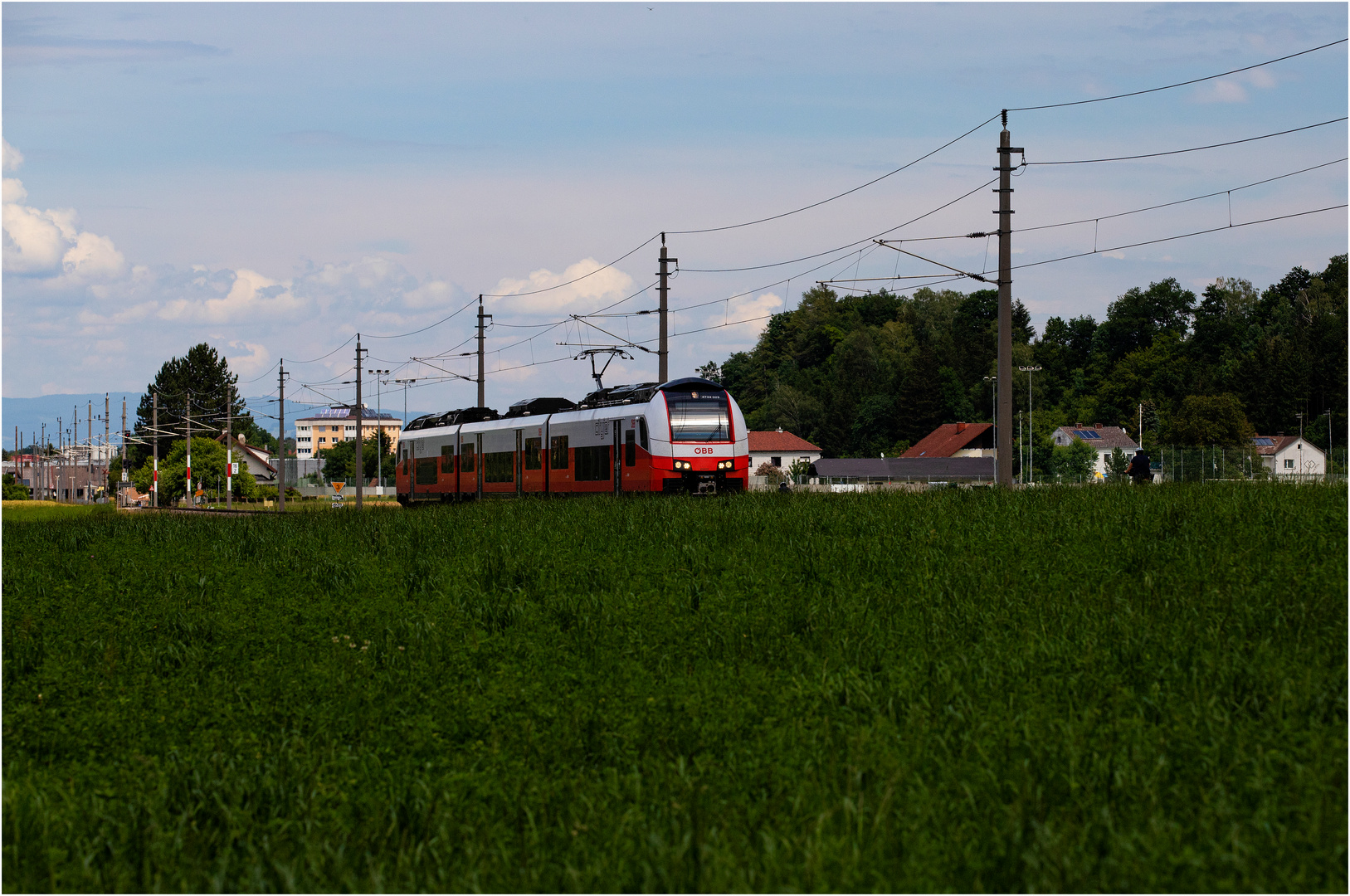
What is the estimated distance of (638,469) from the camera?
97.2 feet

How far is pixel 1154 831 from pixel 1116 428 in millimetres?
128454

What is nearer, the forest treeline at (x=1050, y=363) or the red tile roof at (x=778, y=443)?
the forest treeline at (x=1050, y=363)

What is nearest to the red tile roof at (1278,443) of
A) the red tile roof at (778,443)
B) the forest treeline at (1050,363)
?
the forest treeline at (1050,363)

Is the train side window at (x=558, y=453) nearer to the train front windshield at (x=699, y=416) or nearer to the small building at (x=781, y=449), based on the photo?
the train front windshield at (x=699, y=416)

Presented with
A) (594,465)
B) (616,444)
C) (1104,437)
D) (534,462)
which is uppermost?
(1104,437)

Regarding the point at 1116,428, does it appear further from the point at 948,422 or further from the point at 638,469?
the point at 638,469

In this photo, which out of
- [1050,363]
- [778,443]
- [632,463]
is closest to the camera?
[632,463]

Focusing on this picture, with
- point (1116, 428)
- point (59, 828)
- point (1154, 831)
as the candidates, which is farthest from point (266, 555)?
point (1116, 428)

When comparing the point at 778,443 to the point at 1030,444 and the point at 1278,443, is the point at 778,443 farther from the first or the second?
the point at 1030,444

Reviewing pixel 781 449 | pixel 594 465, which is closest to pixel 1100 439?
pixel 781 449

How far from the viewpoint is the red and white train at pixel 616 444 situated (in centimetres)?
2934

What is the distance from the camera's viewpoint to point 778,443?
134000mm

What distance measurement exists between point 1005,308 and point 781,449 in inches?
4270

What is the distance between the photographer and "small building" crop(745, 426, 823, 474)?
5231 inches
